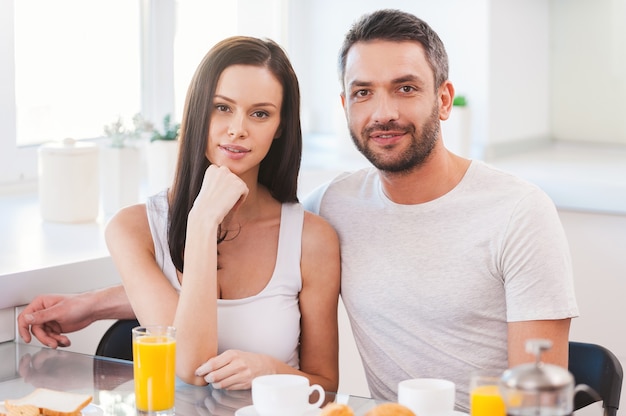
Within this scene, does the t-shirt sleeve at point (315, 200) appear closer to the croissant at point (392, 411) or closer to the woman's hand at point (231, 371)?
Result: the woman's hand at point (231, 371)

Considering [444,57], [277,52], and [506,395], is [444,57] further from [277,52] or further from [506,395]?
[506,395]

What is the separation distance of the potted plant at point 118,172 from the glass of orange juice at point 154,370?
98cm

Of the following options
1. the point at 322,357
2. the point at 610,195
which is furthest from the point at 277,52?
the point at 610,195

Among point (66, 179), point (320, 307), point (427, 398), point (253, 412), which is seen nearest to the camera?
point (427, 398)

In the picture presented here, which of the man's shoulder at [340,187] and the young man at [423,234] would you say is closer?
the young man at [423,234]

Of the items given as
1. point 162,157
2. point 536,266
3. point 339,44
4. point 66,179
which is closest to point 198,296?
point 536,266

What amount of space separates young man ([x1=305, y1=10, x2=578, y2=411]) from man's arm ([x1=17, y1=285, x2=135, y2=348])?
1.35 ft

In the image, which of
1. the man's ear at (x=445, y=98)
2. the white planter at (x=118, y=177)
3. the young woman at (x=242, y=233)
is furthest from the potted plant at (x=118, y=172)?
the man's ear at (x=445, y=98)

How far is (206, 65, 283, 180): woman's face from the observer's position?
167cm

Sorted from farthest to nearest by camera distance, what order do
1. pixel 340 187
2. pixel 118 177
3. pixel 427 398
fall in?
pixel 118 177
pixel 340 187
pixel 427 398

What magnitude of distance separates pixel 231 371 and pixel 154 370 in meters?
0.18

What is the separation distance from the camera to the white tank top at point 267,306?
5.53 feet

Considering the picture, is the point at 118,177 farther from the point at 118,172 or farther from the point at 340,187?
the point at 340,187

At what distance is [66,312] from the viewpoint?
1759mm
